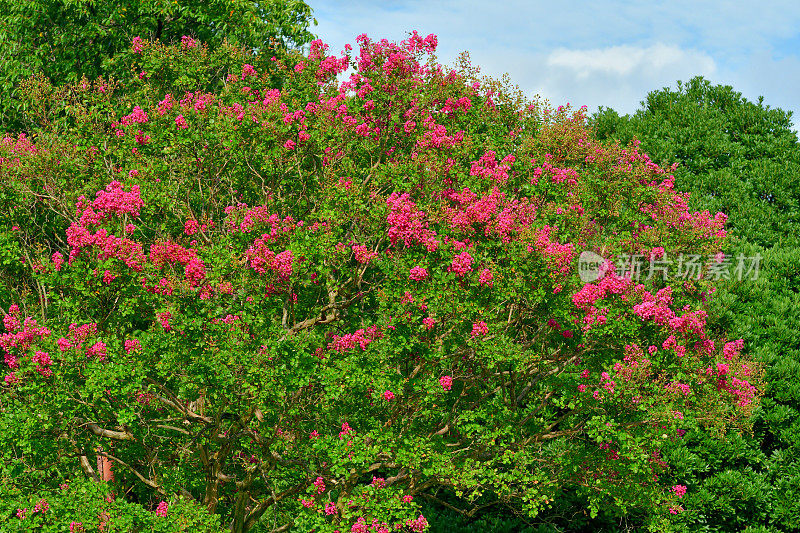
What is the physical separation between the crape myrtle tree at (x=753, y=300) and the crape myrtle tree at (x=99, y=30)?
1027cm

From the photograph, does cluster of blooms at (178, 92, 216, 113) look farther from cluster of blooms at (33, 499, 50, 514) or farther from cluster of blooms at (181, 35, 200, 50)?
cluster of blooms at (33, 499, 50, 514)

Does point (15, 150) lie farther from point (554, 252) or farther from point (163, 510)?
point (554, 252)

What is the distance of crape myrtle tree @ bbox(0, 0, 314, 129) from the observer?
19875mm

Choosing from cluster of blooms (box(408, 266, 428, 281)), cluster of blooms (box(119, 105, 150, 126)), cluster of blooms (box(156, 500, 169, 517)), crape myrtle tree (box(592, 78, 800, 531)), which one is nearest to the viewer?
cluster of blooms (box(408, 266, 428, 281))

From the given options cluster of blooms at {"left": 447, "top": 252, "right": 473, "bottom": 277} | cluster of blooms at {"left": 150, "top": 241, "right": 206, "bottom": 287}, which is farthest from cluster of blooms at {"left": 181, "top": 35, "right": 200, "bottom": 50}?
cluster of blooms at {"left": 447, "top": 252, "right": 473, "bottom": 277}

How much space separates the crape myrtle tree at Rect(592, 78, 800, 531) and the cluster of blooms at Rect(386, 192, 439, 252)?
7.09 meters

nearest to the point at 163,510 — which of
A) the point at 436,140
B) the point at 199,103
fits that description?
the point at 199,103

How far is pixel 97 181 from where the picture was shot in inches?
563

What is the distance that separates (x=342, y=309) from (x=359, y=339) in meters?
2.69

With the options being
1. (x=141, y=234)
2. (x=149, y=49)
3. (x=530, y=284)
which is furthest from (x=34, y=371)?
(x=149, y=49)

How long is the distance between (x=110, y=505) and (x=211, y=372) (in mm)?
2917

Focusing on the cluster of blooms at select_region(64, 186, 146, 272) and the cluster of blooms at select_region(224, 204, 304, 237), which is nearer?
the cluster of blooms at select_region(64, 186, 146, 272)

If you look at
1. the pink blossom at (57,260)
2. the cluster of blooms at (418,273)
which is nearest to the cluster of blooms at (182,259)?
the pink blossom at (57,260)

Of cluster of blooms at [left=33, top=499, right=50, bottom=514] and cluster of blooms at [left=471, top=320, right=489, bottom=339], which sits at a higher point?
cluster of blooms at [left=471, top=320, right=489, bottom=339]
